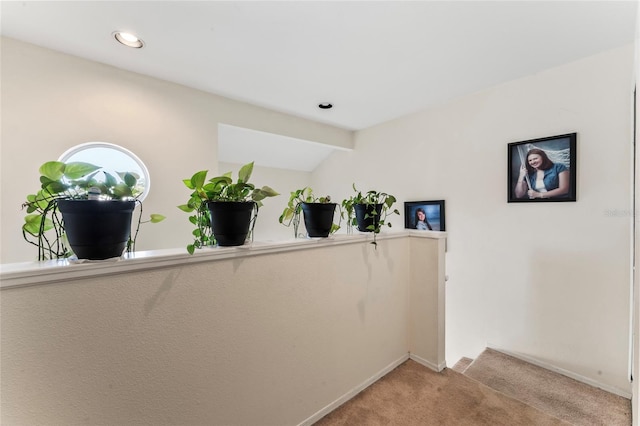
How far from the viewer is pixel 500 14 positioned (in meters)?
1.51

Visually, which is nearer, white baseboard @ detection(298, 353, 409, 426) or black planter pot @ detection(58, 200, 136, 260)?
black planter pot @ detection(58, 200, 136, 260)

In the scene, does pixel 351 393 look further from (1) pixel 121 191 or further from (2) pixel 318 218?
(1) pixel 121 191

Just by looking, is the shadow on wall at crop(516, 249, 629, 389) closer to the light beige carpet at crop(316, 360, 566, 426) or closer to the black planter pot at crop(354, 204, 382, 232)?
the light beige carpet at crop(316, 360, 566, 426)

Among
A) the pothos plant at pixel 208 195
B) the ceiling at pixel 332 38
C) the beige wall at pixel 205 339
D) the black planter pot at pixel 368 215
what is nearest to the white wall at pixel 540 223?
the ceiling at pixel 332 38

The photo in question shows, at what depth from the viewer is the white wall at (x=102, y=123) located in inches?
72.8

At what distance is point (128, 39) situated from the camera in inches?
71.3

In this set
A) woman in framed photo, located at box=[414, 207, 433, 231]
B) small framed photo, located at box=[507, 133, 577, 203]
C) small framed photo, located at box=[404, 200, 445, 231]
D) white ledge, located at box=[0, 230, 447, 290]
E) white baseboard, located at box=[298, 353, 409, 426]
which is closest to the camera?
white ledge, located at box=[0, 230, 447, 290]

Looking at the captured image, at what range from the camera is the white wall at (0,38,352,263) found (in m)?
1.85

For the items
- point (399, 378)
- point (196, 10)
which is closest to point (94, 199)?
point (196, 10)

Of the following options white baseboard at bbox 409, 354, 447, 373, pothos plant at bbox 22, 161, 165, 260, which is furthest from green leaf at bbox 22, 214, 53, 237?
white baseboard at bbox 409, 354, 447, 373

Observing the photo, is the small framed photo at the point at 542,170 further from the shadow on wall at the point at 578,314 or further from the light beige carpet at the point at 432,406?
the light beige carpet at the point at 432,406

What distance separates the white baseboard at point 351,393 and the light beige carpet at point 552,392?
707 mm

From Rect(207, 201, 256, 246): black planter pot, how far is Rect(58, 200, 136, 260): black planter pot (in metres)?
0.30

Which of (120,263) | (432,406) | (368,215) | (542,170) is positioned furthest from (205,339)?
(542,170)
